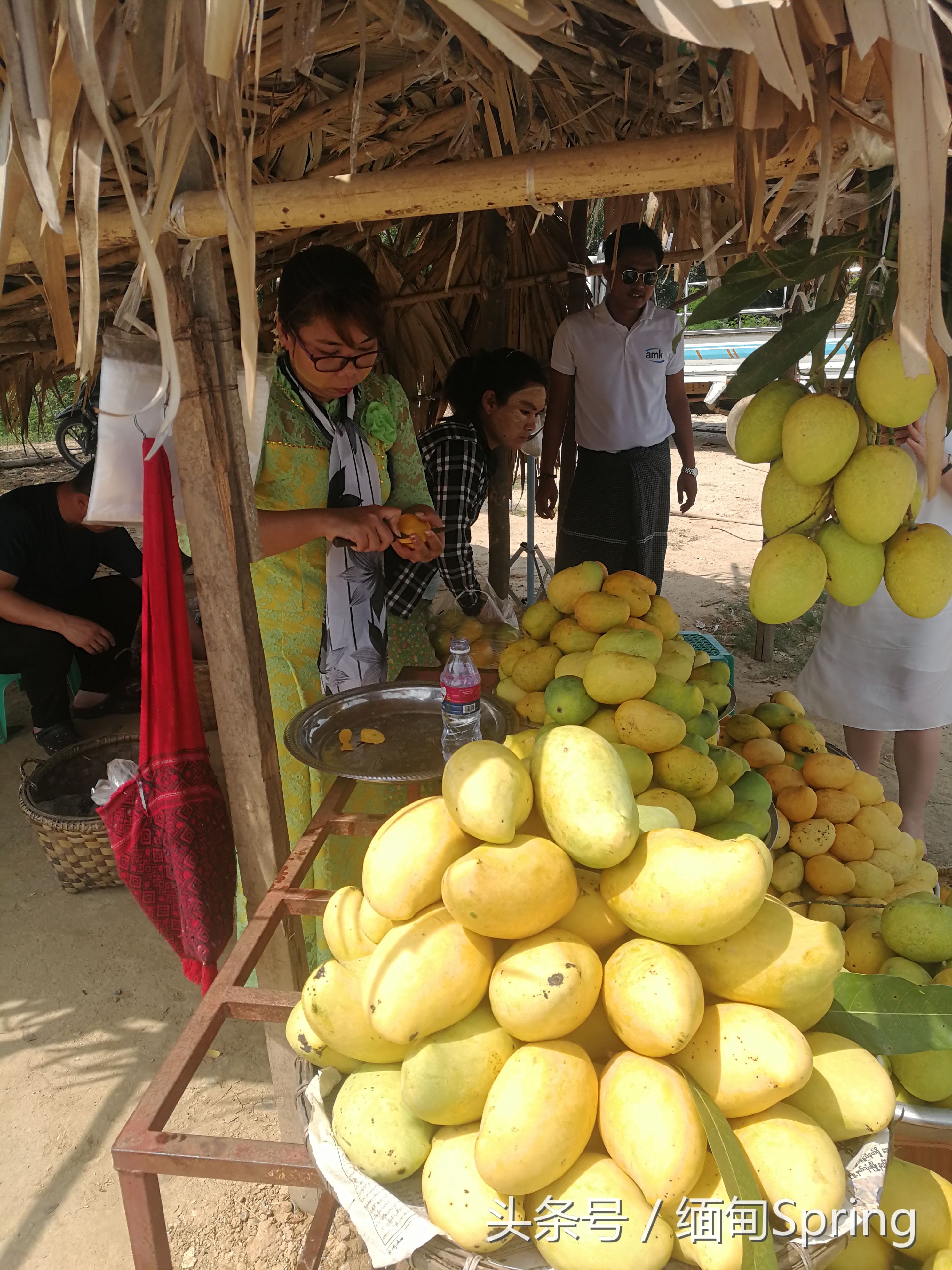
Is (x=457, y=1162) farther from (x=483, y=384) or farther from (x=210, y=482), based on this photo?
(x=483, y=384)

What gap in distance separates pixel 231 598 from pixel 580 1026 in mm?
1041

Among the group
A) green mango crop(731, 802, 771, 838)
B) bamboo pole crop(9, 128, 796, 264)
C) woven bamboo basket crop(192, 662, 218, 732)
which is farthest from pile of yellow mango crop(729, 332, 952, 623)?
woven bamboo basket crop(192, 662, 218, 732)

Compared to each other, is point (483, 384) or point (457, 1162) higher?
point (483, 384)

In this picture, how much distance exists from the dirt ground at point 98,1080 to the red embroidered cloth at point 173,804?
2.17 feet

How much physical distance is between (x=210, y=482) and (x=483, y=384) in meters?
1.78

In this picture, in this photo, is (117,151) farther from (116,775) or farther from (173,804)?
(116,775)

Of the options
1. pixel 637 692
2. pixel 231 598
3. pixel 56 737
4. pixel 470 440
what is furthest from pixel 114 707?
pixel 637 692

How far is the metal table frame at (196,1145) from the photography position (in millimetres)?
1003

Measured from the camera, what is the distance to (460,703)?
1.58 meters

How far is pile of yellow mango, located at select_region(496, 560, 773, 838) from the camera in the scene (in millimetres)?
1472

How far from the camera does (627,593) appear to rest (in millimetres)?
1841

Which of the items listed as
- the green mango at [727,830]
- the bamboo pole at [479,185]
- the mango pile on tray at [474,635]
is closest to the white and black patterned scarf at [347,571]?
the mango pile on tray at [474,635]

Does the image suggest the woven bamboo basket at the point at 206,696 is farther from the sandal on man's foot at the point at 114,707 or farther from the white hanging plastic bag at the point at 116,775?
the white hanging plastic bag at the point at 116,775

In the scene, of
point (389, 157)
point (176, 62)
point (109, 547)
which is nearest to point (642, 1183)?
point (176, 62)
